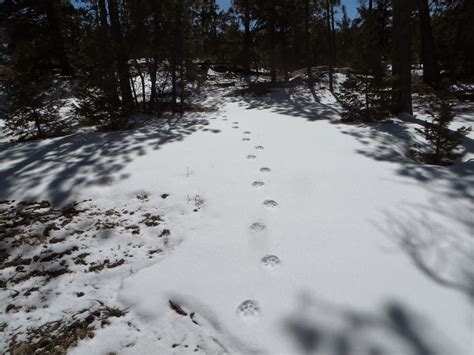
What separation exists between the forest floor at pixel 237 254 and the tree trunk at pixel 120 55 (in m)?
4.75

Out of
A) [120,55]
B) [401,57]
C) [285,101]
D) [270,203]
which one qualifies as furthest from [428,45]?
[270,203]

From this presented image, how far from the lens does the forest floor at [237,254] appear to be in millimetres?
1782

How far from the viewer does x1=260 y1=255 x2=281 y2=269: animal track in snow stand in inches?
93.6

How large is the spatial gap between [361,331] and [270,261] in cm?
86

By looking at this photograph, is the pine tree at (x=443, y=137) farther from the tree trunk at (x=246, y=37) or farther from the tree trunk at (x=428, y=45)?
the tree trunk at (x=246, y=37)

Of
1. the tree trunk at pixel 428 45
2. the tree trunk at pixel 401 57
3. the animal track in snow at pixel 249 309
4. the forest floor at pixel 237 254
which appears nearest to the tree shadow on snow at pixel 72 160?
the forest floor at pixel 237 254

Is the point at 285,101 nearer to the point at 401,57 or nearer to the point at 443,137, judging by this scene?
the point at 401,57

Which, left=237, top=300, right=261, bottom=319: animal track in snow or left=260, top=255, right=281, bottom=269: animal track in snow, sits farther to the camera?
left=260, top=255, right=281, bottom=269: animal track in snow

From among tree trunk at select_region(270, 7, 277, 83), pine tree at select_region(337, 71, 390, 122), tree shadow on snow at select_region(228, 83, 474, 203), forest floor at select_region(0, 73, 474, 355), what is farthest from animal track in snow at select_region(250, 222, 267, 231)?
Result: tree trunk at select_region(270, 7, 277, 83)

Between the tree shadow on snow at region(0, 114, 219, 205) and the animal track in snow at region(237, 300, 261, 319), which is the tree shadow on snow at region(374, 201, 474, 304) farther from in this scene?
the tree shadow on snow at region(0, 114, 219, 205)

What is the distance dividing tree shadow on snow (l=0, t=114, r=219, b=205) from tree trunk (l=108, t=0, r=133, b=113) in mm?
2514

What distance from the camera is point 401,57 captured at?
26.4 feet

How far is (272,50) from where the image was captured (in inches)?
728

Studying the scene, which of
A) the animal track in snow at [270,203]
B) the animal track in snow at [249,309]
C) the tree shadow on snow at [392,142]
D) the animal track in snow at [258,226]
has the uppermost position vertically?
the tree shadow on snow at [392,142]
